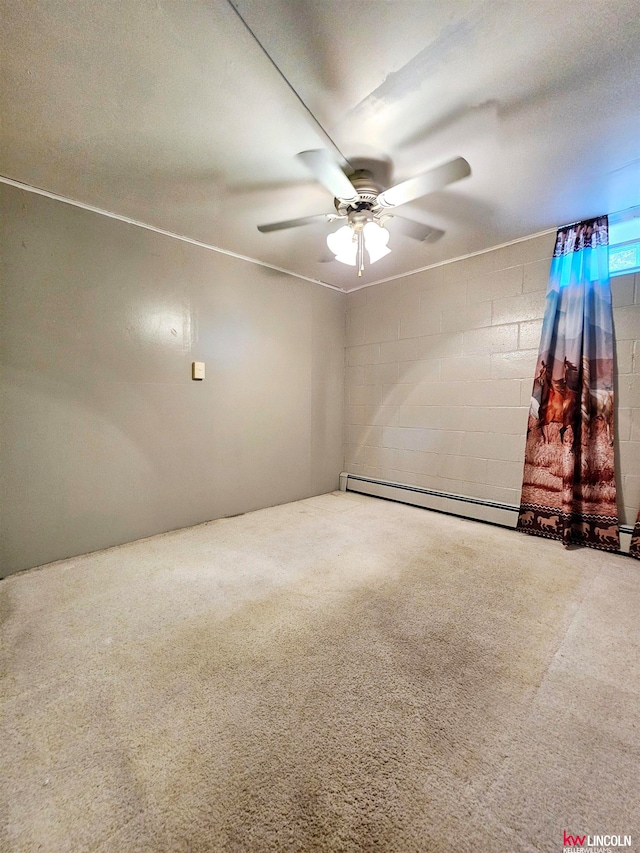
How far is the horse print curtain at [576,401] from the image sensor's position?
217cm

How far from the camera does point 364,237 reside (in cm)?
200

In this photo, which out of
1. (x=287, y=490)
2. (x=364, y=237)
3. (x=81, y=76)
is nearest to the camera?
(x=81, y=76)

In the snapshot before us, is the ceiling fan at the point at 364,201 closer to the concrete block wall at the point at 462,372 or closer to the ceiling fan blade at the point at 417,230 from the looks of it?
the ceiling fan blade at the point at 417,230

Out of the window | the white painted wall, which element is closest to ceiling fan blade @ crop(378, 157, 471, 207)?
the window

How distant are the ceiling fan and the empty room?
0.02 m

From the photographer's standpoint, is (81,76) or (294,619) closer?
(81,76)

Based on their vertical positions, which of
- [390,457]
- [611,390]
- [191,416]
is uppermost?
[611,390]

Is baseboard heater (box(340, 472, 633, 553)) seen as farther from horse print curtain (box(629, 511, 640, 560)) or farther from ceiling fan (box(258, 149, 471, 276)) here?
ceiling fan (box(258, 149, 471, 276))

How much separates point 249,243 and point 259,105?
1208 mm

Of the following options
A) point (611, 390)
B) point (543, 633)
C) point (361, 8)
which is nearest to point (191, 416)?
point (361, 8)

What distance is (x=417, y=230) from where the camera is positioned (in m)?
2.33

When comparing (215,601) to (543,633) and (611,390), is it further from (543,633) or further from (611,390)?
(611,390)

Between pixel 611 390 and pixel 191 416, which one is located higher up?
pixel 611 390

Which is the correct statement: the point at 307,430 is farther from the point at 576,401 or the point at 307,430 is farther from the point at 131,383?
the point at 576,401
